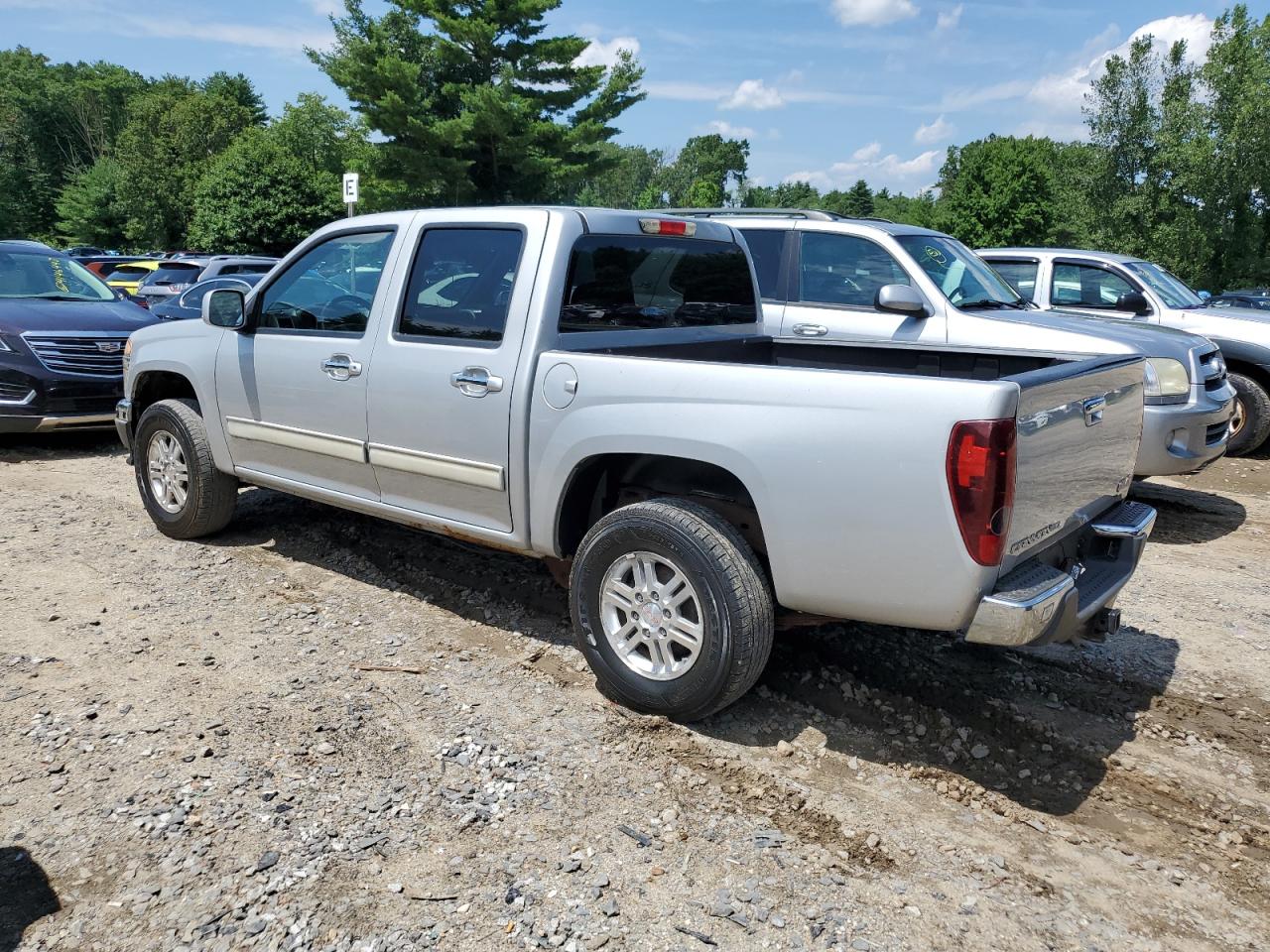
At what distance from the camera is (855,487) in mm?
3129

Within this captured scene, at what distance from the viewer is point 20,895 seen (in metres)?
2.73

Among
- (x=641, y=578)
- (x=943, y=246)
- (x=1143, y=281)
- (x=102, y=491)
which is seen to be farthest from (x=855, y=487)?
(x=1143, y=281)

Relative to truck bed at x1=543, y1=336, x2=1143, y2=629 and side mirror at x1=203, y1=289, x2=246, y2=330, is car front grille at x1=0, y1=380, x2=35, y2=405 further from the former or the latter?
truck bed at x1=543, y1=336, x2=1143, y2=629

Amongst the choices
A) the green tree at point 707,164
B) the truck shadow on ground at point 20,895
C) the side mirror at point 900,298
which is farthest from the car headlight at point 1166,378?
the green tree at point 707,164

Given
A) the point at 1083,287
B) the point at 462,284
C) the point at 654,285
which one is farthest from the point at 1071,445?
the point at 1083,287

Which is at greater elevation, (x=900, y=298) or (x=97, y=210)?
(x=97, y=210)

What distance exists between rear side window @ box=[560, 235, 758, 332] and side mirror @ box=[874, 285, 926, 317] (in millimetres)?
1873

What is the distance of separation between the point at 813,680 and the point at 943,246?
15.5 ft

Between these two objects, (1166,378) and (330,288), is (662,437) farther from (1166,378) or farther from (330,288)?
(1166,378)

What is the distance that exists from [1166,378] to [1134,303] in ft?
8.08

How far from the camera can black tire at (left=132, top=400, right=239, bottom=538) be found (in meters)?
5.66

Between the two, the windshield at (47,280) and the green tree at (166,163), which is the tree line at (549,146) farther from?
the windshield at (47,280)

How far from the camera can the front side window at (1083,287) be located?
9.52m

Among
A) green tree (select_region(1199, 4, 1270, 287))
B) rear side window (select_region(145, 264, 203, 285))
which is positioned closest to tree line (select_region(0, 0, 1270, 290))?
green tree (select_region(1199, 4, 1270, 287))
